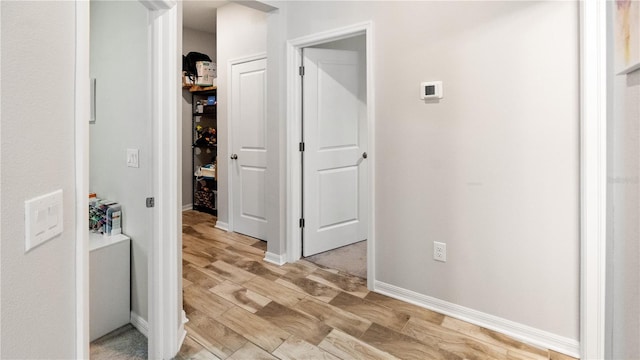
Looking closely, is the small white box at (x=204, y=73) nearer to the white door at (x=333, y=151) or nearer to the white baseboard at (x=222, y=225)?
the white baseboard at (x=222, y=225)

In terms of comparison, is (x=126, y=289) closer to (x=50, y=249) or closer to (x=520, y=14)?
(x=50, y=249)

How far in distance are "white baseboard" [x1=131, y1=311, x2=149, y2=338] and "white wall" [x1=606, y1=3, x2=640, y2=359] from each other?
2.22 meters

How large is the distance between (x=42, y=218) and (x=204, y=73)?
4521mm

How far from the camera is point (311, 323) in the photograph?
7.12ft

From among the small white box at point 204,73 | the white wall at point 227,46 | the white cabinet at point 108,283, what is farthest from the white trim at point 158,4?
the small white box at point 204,73

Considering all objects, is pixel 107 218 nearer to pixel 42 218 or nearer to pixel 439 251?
pixel 42 218

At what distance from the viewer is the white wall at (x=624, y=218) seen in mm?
865

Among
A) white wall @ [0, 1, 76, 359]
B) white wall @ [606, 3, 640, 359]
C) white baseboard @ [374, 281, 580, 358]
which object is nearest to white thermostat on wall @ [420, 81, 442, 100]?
white wall @ [606, 3, 640, 359]

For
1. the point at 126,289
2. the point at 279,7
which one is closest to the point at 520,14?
the point at 279,7

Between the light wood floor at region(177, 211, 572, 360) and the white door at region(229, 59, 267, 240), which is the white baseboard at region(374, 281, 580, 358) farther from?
the white door at region(229, 59, 267, 240)

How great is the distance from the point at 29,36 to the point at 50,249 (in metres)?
0.50

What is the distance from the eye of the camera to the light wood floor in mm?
1887

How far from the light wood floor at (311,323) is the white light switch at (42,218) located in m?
1.29

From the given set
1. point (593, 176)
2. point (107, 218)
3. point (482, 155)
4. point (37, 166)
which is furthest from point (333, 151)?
point (37, 166)
